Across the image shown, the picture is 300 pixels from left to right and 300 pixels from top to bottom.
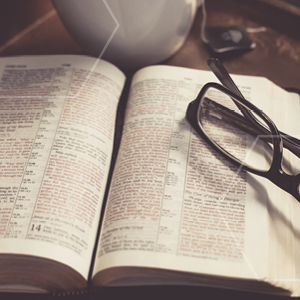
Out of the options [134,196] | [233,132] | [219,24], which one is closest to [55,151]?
[134,196]

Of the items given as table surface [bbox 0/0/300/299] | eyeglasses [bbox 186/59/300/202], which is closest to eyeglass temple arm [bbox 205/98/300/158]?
eyeglasses [bbox 186/59/300/202]

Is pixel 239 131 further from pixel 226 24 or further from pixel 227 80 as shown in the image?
pixel 226 24

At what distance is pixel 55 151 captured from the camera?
39 cm

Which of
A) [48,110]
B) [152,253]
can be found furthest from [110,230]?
[48,110]

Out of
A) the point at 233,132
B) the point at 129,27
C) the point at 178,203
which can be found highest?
the point at 129,27

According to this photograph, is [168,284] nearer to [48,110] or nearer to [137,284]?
[137,284]

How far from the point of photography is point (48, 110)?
1.40ft

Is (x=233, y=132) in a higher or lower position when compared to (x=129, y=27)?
lower

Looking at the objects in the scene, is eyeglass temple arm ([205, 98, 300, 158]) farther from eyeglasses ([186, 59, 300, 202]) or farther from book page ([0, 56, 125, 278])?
book page ([0, 56, 125, 278])

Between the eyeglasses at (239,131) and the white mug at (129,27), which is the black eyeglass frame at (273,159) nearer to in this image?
the eyeglasses at (239,131)

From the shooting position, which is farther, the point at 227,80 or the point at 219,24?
the point at 219,24

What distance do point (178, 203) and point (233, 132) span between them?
12cm

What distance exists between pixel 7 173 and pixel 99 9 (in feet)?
0.76

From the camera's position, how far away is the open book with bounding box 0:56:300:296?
327mm
